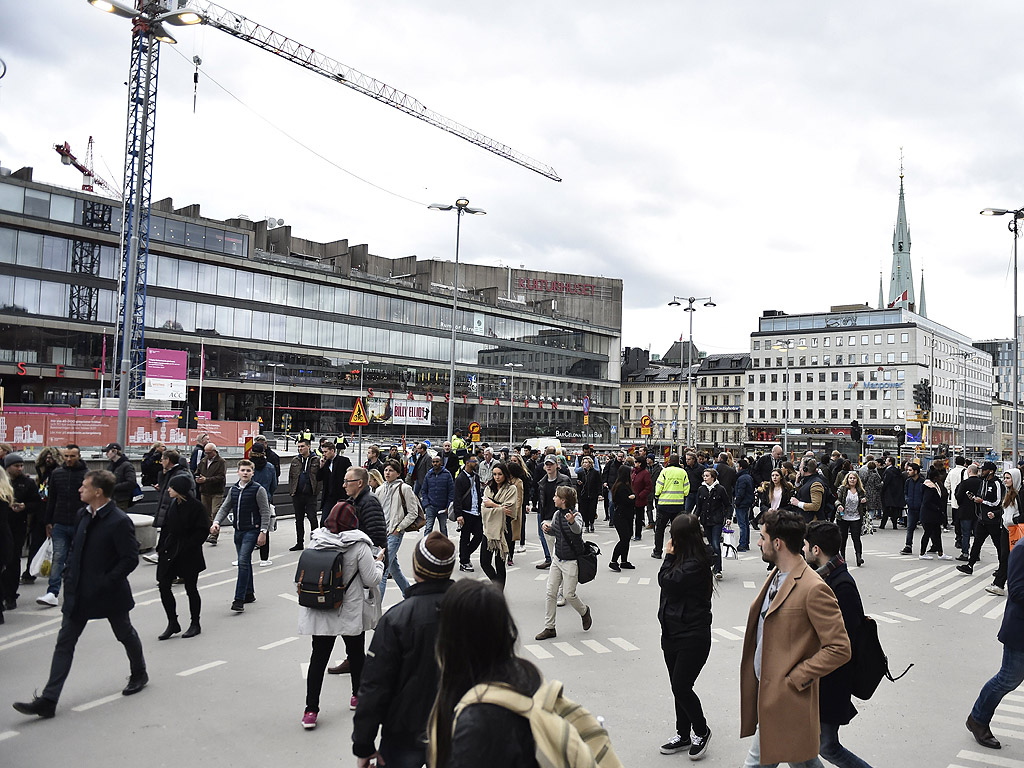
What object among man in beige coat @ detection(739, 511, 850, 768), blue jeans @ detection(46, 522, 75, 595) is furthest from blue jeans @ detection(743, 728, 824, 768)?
blue jeans @ detection(46, 522, 75, 595)

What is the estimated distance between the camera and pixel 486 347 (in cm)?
8231

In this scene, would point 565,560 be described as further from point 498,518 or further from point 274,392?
point 274,392

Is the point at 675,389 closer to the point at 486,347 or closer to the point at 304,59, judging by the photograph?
the point at 486,347

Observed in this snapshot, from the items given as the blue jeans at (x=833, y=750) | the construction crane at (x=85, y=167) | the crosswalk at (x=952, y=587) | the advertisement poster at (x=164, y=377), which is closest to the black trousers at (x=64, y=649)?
the blue jeans at (x=833, y=750)

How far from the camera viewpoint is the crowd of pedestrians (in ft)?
8.07

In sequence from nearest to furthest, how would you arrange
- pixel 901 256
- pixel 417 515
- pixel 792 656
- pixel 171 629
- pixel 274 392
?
pixel 792 656, pixel 171 629, pixel 417 515, pixel 274 392, pixel 901 256

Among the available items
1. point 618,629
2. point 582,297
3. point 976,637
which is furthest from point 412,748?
point 582,297

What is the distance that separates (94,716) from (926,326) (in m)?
116

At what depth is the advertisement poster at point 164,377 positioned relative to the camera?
21.0m

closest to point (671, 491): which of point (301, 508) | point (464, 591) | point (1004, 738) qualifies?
point (301, 508)

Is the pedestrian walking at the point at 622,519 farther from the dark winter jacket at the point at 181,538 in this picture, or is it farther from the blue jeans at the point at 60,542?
the blue jeans at the point at 60,542

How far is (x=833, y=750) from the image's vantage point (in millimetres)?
4301

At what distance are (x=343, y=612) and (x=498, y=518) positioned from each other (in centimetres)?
500

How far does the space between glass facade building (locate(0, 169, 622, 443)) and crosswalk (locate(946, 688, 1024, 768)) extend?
34.3 m
